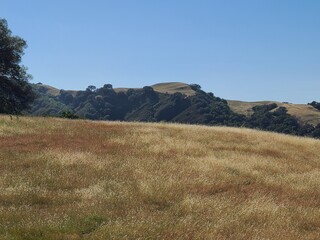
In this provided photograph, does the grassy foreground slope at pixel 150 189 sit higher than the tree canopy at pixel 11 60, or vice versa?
the tree canopy at pixel 11 60

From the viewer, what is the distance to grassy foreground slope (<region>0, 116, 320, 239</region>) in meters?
8.52

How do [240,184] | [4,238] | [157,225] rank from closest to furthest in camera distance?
1. [4,238]
2. [157,225]
3. [240,184]

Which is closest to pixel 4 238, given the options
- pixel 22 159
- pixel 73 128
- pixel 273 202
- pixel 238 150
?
pixel 273 202

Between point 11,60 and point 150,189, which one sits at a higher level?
point 11,60

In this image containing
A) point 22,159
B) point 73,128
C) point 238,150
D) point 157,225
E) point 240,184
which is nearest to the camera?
point 157,225

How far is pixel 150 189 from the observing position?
12117 mm

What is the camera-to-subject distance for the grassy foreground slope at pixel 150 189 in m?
8.52

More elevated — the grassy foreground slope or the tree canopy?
the tree canopy

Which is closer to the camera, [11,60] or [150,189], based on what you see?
[150,189]

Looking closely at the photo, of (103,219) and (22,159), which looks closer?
(103,219)

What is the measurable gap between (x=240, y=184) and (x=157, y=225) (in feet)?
22.5

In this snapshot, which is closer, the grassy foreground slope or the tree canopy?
the grassy foreground slope

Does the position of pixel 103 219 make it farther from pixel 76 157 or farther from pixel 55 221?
pixel 76 157

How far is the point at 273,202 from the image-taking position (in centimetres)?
1178
